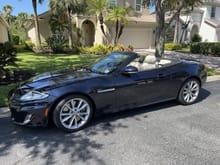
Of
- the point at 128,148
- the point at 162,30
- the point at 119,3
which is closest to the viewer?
the point at 128,148

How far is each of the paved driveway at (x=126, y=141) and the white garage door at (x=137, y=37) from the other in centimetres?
1914

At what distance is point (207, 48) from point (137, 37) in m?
8.46

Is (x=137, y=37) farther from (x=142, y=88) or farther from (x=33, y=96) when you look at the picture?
(x=33, y=96)

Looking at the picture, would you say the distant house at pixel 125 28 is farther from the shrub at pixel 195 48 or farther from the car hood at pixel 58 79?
the car hood at pixel 58 79

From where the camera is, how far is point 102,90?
3928mm

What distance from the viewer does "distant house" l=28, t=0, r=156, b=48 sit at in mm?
21656

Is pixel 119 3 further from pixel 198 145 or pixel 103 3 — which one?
pixel 198 145

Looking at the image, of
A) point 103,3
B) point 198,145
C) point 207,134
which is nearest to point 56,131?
point 198,145

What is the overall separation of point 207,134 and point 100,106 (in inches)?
78.0

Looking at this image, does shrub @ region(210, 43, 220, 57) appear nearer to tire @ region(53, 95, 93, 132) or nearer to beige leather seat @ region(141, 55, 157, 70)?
beige leather seat @ region(141, 55, 157, 70)

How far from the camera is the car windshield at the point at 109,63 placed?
4.34 meters

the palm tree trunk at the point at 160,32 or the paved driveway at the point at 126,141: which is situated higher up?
the palm tree trunk at the point at 160,32

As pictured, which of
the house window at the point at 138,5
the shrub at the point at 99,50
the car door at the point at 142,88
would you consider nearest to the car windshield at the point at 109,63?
the car door at the point at 142,88

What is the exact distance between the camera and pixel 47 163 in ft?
9.36
